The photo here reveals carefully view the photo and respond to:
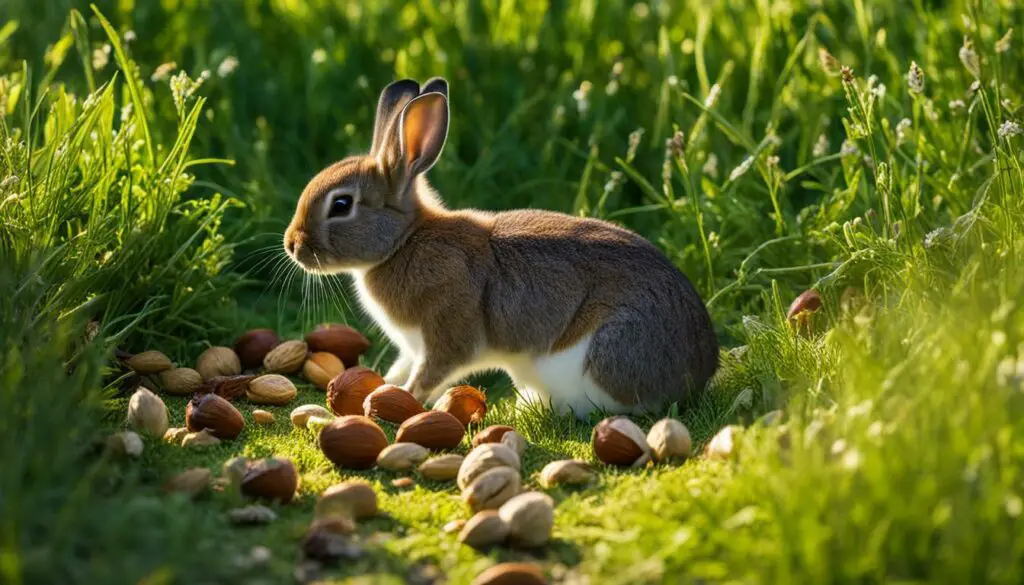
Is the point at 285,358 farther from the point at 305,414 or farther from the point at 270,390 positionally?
the point at 305,414

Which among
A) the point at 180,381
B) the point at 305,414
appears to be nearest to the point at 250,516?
the point at 305,414

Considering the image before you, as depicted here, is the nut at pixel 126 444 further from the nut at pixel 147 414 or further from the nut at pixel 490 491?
the nut at pixel 490 491

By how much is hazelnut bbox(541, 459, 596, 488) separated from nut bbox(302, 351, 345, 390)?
175cm

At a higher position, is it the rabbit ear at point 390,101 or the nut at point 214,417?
the rabbit ear at point 390,101

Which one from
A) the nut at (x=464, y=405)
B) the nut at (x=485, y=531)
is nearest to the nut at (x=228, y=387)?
the nut at (x=464, y=405)

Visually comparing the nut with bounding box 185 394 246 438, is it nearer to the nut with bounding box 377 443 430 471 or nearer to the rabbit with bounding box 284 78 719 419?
the nut with bounding box 377 443 430 471

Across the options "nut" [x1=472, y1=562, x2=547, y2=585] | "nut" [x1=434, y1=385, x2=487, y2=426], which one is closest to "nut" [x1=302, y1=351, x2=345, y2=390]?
"nut" [x1=434, y1=385, x2=487, y2=426]

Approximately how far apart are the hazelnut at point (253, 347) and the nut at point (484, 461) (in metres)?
1.89

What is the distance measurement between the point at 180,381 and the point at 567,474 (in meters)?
2.06

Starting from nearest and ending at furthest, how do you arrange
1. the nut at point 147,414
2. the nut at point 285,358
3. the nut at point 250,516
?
the nut at point 250,516
the nut at point 147,414
the nut at point 285,358

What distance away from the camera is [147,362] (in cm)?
571

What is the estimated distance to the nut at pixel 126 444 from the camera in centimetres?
447

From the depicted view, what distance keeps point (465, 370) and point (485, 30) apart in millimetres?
3380

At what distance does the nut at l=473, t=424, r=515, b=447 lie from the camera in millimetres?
5035
